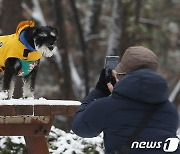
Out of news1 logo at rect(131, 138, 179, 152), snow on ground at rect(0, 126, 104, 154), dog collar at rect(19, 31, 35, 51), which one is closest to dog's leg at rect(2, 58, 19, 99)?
dog collar at rect(19, 31, 35, 51)

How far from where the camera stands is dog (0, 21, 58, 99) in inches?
219

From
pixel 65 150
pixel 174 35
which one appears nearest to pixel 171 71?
pixel 174 35

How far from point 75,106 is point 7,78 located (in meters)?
0.87

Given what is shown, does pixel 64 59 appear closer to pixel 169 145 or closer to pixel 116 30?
pixel 116 30

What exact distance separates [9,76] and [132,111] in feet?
8.11

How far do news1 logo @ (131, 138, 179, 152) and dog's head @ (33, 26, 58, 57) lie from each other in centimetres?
227

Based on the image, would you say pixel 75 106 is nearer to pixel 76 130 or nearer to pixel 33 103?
pixel 33 103

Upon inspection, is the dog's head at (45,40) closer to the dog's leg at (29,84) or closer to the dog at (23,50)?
the dog at (23,50)

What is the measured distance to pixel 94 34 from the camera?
18.2 meters

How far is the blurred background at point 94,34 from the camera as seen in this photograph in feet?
49.7

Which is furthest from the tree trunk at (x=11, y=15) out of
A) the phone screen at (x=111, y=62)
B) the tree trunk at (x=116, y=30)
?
the phone screen at (x=111, y=62)

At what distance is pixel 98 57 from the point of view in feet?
72.1

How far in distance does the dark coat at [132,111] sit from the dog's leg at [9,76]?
2.22 m

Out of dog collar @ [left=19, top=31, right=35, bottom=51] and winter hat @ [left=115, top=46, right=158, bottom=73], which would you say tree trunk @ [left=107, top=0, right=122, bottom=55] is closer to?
dog collar @ [left=19, top=31, right=35, bottom=51]
